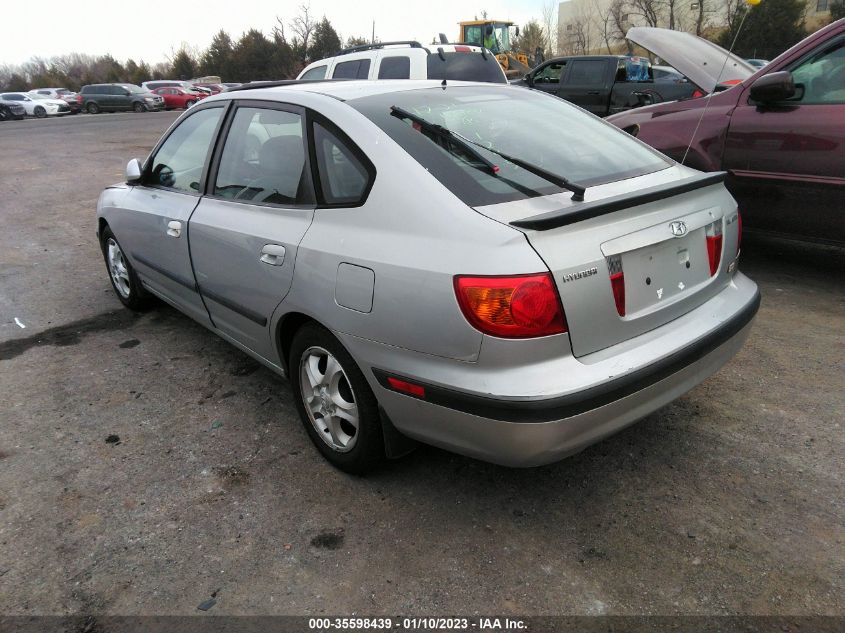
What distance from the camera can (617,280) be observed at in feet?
7.04

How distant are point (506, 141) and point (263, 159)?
45.8 inches

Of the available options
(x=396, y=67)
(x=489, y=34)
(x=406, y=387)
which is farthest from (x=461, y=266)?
(x=489, y=34)

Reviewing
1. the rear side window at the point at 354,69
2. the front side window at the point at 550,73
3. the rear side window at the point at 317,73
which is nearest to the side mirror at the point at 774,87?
the rear side window at the point at 354,69

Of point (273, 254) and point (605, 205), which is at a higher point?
point (605, 205)

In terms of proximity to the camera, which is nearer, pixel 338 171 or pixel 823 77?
pixel 338 171

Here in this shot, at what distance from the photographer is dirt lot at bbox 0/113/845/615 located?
212 centimetres

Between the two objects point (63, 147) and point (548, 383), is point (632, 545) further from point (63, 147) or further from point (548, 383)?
point (63, 147)

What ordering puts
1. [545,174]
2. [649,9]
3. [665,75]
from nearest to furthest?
[545,174] → [665,75] → [649,9]

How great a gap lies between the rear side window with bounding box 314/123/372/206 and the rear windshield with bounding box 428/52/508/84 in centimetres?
676

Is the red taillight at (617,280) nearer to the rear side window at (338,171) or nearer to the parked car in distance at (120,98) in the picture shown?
the rear side window at (338,171)

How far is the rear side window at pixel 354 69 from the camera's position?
9.41 meters

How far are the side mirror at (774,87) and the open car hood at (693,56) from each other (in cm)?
84

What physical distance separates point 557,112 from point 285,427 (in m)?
2.07

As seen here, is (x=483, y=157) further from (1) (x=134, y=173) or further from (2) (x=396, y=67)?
(2) (x=396, y=67)
